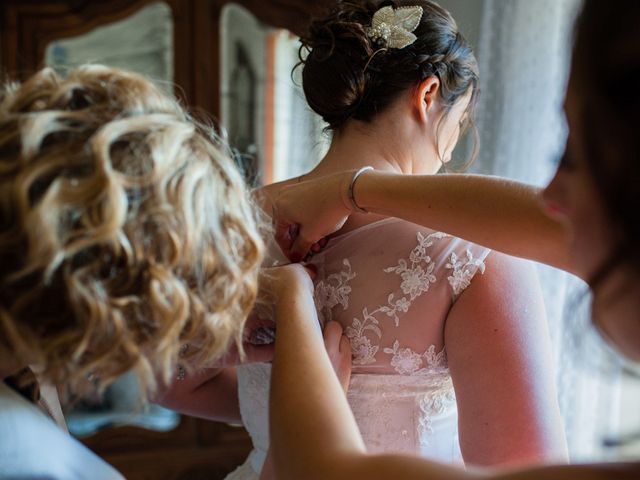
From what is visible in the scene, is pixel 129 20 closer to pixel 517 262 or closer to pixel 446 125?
pixel 446 125

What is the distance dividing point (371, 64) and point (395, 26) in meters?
0.07

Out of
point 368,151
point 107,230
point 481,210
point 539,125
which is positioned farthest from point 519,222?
point 539,125

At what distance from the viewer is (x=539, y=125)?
2.04 meters

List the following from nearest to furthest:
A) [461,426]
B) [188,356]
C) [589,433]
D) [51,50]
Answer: [188,356], [461,426], [589,433], [51,50]

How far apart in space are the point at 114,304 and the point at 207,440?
6.42 feet

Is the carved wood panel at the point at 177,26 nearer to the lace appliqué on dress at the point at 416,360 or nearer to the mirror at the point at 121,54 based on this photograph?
the mirror at the point at 121,54

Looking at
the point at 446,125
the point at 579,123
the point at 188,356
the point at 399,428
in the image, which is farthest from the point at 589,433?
the point at 579,123

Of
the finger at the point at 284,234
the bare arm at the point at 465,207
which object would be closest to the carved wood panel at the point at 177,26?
the finger at the point at 284,234

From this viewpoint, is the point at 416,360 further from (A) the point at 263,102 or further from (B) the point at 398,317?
(A) the point at 263,102

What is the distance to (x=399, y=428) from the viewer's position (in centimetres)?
107

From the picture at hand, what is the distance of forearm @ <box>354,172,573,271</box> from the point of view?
84 cm

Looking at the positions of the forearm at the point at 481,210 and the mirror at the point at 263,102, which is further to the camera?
the mirror at the point at 263,102

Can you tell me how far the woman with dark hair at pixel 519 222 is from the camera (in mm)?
439

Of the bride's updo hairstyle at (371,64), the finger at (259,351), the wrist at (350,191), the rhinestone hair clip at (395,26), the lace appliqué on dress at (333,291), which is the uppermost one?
the rhinestone hair clip at (395,26)
